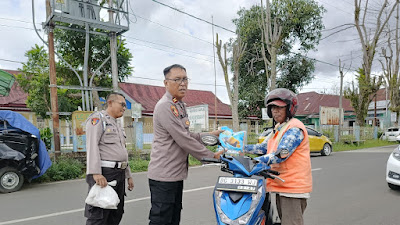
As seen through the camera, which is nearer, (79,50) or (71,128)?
(71,128)

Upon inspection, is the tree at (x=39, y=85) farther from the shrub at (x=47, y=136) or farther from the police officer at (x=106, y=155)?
the police officer at (x=106, y=155)

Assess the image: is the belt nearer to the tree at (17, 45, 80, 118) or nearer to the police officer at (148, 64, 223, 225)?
the police officer at (148, 64, 223, 225)

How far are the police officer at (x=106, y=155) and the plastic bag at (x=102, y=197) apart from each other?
6 centimetres

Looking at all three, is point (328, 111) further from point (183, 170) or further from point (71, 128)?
point (183, 170)

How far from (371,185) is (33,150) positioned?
8044 mm

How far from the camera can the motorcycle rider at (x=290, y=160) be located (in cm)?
247

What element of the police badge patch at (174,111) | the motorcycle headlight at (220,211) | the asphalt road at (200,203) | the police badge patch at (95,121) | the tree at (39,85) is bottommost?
the asphalt road at (200,203)

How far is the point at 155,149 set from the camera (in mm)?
2861


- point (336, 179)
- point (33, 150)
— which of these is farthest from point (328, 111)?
point (33, 150)

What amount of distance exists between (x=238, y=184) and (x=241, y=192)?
0.06m

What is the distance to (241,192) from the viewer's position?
7.43 ft

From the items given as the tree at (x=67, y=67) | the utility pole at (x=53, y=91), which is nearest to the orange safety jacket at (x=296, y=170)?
the utility pole at (x=53, y=91)

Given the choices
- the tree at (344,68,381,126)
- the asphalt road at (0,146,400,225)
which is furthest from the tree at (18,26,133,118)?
the tree at (344,68,381,126)

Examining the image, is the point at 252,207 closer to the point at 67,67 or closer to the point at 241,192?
the point at 241,192
